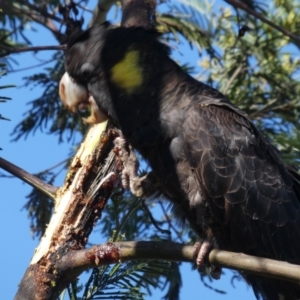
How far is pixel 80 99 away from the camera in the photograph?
11.9ft

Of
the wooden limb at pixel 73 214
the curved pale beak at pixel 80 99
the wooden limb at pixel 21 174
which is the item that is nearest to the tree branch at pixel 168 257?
the wooden limb at pixel 73 214

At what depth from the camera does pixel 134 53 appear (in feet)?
11.6

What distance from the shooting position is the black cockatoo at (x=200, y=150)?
331cm

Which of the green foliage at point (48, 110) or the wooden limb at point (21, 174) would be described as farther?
the green foliage at point (48, 110)

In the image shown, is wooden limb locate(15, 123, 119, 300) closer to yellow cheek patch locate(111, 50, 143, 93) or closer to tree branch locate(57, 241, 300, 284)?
tree branch locate(57, 241, 300, 284)

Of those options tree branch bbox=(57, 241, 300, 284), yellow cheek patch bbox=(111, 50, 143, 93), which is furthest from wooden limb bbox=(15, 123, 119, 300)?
yellow cheek patch bbox=(111, 50, 143, 93)

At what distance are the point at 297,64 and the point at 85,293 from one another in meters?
3.89

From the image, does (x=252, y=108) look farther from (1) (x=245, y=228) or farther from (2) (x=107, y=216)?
(1) (x=245, y=228)

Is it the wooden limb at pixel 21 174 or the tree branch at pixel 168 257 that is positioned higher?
the wooden limb at pixel 21 174

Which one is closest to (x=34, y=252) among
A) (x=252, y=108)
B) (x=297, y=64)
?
(x=252, y=108)

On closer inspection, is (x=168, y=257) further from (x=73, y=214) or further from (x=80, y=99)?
(x=80, y=99)

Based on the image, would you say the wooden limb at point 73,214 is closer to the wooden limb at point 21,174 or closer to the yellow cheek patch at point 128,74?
the wooden limb at point 21,174

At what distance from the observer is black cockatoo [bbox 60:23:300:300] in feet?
10.9

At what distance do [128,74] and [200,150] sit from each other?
0.52m
